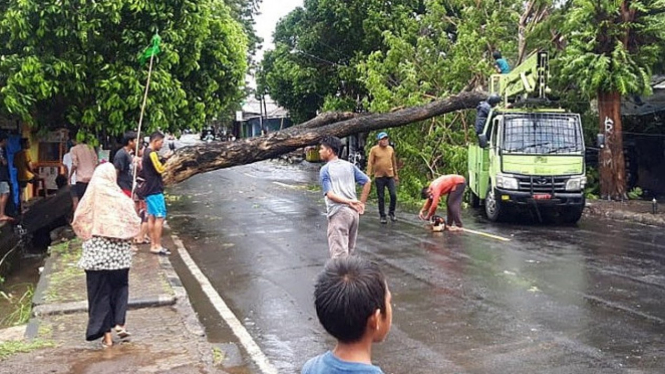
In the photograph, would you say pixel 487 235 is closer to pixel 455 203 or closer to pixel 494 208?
pixel 455 203

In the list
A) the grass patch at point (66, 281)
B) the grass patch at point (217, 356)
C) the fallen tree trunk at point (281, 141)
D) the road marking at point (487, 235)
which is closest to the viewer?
the grass patch at point (217, 356)

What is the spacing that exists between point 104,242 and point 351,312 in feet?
14.8

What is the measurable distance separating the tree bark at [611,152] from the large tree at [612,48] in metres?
0.03

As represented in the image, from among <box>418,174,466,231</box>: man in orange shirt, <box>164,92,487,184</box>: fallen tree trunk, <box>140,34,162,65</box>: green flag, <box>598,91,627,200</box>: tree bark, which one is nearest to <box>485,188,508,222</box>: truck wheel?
<box>418,174,466,231</box>: man in orange shirt

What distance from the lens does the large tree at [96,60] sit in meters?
12.2

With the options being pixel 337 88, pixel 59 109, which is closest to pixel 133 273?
pixel 59 109

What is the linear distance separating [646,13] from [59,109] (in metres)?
14.4

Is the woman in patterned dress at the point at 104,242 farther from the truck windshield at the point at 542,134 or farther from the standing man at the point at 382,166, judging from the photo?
the truck windshield at the point at 542,134

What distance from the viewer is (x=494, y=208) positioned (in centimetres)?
1548

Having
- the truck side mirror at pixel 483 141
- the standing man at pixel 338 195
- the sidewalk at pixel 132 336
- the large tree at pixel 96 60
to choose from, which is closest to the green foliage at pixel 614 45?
the truck side mirror at pixel 483 141

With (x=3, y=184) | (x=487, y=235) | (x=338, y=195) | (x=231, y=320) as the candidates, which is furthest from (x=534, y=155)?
(x=3, y=184)

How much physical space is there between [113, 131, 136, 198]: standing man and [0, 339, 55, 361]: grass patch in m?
3.85

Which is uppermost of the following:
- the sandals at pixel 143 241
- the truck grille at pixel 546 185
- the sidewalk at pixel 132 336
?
the truck grille at pixel 546 185

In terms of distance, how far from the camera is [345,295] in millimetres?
2570
